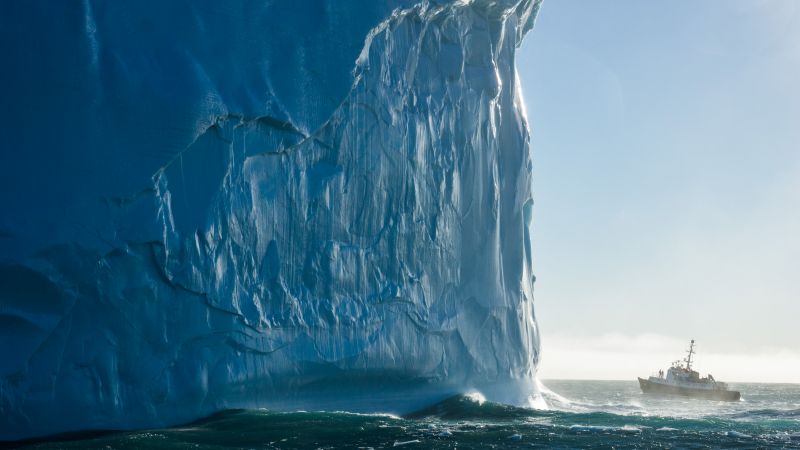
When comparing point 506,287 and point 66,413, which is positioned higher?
point 506,287

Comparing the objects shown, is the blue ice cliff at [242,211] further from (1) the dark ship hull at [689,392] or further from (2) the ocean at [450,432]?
(1) the dark ship hull at [689,392]

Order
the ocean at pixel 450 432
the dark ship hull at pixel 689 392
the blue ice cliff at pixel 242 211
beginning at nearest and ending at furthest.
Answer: the ocean at pixel 450 432 < the blue ice cliff at pixel 242 211 < the dark ship hull at pixel 689 392

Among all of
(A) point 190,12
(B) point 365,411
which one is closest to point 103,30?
(A) point 190,12

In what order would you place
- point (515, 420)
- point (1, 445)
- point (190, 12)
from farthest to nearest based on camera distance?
point (515, 420) < point (190, 12) < point (1, 445)

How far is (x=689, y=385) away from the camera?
3647 cm

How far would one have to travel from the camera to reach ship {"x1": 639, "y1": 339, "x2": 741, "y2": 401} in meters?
35.3

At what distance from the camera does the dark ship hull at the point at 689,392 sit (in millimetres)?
35000

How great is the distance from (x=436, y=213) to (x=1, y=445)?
26.8ft

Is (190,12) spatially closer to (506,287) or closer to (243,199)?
(243,199)

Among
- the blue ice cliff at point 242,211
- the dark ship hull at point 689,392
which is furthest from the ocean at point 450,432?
the dark ship hull at point 689,392

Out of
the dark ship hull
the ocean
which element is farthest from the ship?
the ocean

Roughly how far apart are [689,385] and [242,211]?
98.7 feet

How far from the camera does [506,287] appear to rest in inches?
670

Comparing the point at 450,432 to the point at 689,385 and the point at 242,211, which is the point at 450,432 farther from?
the point at 689,385
